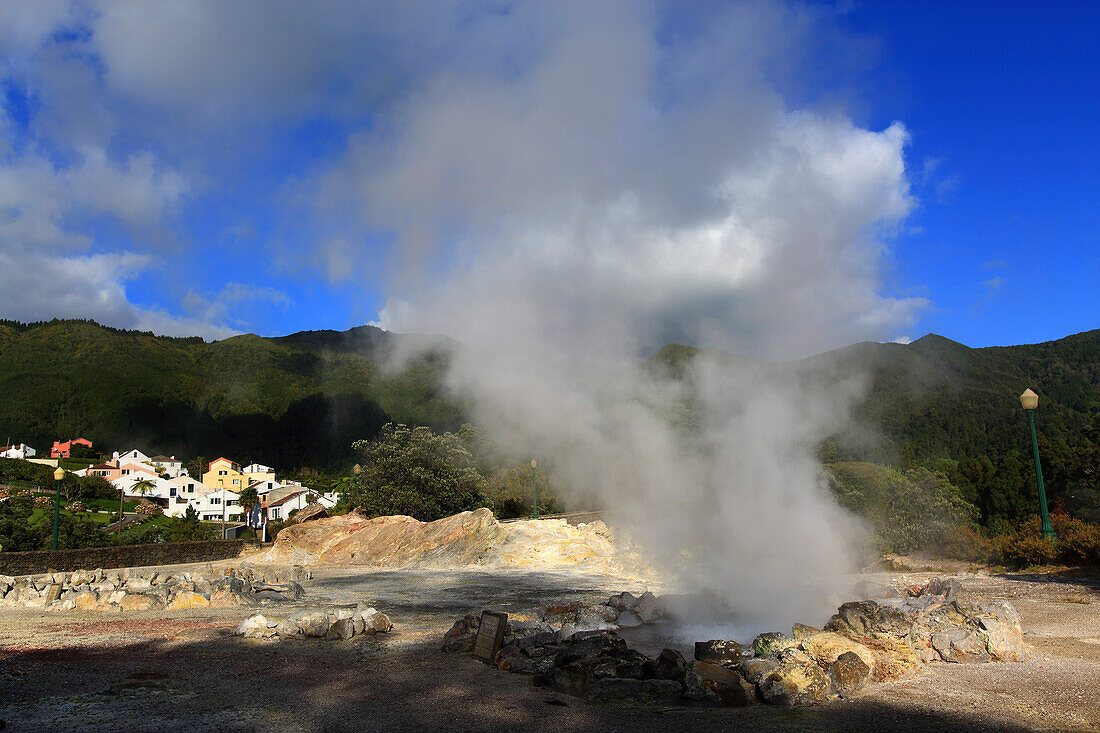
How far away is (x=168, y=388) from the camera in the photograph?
144m

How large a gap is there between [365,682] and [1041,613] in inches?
409

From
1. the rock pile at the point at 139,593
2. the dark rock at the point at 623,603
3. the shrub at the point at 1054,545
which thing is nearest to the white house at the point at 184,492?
the rock pile at the point at 139,593

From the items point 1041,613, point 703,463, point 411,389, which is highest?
point 411,389

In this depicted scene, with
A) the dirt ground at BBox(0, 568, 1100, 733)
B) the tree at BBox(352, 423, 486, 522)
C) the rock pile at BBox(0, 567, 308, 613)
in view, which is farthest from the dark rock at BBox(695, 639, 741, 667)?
the tree at BBox(352, 423, 486, 522)

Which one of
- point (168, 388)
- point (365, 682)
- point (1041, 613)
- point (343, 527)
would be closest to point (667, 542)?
point (1041, 613)

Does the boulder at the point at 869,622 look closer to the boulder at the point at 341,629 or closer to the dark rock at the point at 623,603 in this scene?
the dark rock at the point at 623,603

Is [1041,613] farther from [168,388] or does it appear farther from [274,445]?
[168,388]

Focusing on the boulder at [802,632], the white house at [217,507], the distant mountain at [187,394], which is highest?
the distant mountain at [187,394]

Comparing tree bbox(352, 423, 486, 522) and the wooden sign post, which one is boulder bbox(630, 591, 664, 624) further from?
tree bbox(352, 423, 486, 522)

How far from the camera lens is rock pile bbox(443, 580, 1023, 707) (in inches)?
268

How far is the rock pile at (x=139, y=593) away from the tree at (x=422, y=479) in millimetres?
16337

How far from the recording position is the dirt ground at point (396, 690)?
6062 millimetres

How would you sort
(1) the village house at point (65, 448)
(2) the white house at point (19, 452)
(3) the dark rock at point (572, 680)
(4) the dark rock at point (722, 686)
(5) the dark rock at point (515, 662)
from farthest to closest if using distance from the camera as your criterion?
(1) the village house at point (65, 448) → (2) the white house at point (19, 452) → (5) the dark rock at point (515, 662) → (3) the dark rock at point (572, 680) → (4) the dark rock at point (722, 686)

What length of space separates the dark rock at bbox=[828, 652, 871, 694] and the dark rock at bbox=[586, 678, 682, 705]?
1.66m
